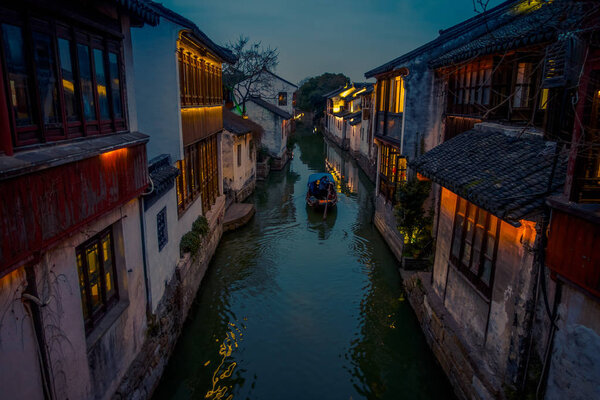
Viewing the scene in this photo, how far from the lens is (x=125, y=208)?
24.9 feet

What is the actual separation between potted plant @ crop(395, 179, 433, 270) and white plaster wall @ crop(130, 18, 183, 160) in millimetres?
7541

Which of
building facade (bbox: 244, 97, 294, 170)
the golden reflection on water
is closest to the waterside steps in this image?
the golden reflection on water

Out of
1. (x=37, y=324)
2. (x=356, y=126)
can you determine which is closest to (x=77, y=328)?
(x=37, y=324)

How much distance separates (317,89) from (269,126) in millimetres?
61894

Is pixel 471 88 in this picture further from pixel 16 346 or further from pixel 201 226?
pixel 16 346

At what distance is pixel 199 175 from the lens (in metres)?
15.5

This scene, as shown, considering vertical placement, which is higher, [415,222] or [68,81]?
[68,81]

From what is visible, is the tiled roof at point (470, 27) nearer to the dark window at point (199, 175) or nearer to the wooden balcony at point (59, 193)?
the dark window at point (199, 175)

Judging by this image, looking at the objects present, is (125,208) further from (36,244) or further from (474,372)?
(474,372)

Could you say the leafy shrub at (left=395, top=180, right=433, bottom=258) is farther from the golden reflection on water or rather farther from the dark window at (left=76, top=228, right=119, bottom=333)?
the dark window at (left=76, top=228, right=119, bottom=333)

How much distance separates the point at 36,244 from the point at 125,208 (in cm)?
301

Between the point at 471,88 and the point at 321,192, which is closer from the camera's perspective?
the point at 471,88

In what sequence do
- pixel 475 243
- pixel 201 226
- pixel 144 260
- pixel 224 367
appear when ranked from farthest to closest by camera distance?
pixel 201 226
pixel 224 367
pixel 144 260
pixel 475 243

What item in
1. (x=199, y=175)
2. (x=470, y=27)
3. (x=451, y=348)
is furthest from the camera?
(x=199, y=175)
